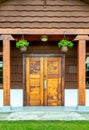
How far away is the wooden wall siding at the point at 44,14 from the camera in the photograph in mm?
11234

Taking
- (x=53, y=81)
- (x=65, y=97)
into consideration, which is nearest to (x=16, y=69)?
(x=53, y=81)

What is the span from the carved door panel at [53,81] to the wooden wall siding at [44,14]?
137 cm

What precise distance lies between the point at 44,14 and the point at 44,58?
1.52m

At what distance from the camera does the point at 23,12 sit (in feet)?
37.3

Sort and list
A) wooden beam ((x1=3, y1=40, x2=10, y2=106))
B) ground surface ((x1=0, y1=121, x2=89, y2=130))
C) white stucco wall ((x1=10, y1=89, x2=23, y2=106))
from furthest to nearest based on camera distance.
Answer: white stucco wall ((x1=10, y1=89, x2=23, y2=106)) → wooden beam ((x1=3, y1=40, x2=10, y2=106)) → ground surface ((x1=0, y1=121, x2=89, y2=130))

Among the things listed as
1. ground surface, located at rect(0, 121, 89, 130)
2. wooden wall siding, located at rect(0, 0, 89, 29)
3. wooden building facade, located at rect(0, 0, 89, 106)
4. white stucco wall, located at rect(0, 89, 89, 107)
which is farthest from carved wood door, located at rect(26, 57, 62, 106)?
ground surface, located at rect(0, 121, 89, 130)

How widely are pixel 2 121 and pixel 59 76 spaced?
3466mm

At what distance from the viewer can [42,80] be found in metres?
12.1

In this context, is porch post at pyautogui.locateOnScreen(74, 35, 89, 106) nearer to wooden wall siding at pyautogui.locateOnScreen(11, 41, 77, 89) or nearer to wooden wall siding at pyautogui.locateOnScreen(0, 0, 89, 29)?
wooden wall siding at pyautogui.locateOnScreen(0, 0, 89, 29)

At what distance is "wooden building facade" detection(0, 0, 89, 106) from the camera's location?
11.3 metres

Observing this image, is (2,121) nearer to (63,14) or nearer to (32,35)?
(32,35)

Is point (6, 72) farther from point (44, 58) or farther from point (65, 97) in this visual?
point (65, 97)

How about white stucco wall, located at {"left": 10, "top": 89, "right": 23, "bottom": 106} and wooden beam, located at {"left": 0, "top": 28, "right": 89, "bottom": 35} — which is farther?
white stucco wall, located at {"left": 10, "top": 89, "right": 23, "bottom": 106}

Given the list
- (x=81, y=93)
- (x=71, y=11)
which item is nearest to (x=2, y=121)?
(x=81, y=93)
